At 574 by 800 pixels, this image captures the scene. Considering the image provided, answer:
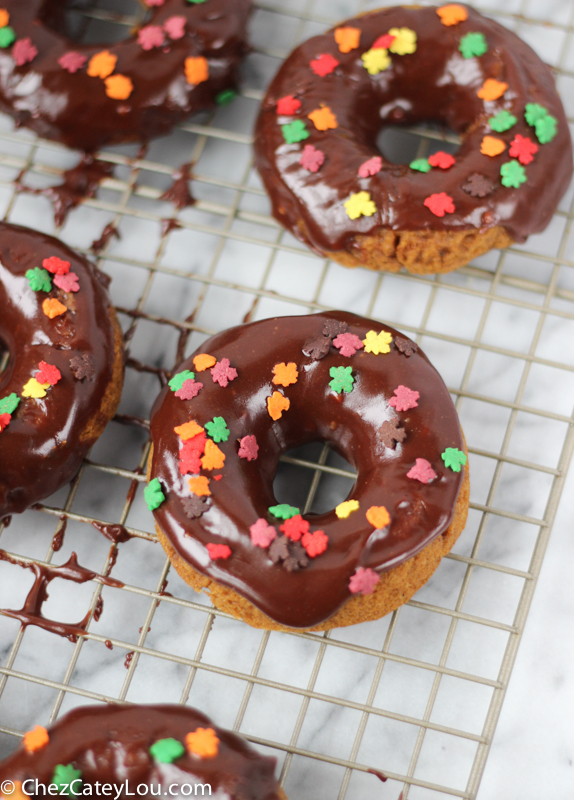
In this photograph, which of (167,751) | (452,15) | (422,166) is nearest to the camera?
(167,751)

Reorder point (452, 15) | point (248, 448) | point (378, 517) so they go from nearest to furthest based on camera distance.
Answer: point (378, 517) < point (248, 448) < point (452, 15)

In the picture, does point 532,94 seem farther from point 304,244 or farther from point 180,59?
point 180,59

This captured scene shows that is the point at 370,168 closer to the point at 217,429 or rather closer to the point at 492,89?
the point at 492,89

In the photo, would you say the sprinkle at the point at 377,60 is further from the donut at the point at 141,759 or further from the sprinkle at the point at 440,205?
the donut at the point at 141,759

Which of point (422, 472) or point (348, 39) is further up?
point (348, 39)

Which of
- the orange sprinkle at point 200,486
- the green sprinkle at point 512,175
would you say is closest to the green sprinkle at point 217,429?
the orange sprinkle at point 200,486

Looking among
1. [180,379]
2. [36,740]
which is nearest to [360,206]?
[180,379]

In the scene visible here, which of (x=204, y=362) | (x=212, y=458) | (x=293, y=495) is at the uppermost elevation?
(x=204, y=362)
